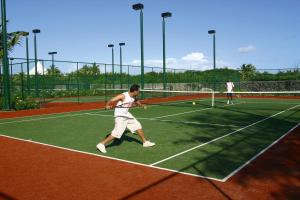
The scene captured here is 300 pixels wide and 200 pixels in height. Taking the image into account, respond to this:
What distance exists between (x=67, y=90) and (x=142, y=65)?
1115 cm

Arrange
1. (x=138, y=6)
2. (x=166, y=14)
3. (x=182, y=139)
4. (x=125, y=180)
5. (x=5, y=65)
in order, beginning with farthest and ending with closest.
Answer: (x=166, y=14) → (x=138, y=6) → (x=5, y=65) → (x=182, y=139) → (x=125, y=180)

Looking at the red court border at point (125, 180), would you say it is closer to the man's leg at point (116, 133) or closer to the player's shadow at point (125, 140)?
the man's leg at point (116, 133)

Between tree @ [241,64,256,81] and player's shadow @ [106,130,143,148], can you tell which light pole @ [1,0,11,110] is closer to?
player's shadow @ [106,130,143,148]

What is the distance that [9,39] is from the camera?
2100cm

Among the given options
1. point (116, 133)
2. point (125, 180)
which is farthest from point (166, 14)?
point (125, 180)

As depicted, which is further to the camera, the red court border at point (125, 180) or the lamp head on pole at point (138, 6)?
the lamp head on pole at point (138, 6)

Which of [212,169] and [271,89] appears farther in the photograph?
[271,89]

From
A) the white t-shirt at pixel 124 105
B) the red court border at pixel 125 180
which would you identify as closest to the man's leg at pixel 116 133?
the white t-shirt at pixel 124 105

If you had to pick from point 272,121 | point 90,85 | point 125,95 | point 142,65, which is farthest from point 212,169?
point 90,85

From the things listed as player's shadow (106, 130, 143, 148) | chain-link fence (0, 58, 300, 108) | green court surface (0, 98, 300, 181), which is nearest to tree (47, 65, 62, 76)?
chain-link fence (0, 58, 300, 108)

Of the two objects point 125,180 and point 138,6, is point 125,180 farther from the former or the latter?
point 138,6

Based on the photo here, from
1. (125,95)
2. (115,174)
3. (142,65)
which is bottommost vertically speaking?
(115,174)

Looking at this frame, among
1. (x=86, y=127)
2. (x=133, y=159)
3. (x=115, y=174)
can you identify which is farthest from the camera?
(x=86, y=127)

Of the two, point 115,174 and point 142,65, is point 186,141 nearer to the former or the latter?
point 115,174
